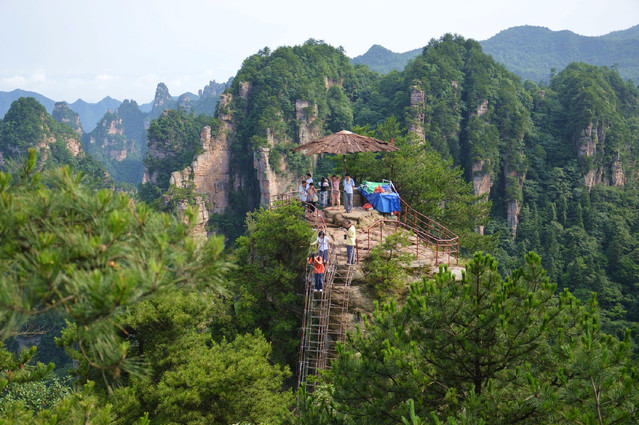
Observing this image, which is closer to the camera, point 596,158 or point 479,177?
point 479,177

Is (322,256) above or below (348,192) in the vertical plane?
below

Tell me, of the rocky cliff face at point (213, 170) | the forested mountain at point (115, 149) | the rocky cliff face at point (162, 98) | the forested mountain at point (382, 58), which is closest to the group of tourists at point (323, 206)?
the rocky cliff face at point (213, 170)

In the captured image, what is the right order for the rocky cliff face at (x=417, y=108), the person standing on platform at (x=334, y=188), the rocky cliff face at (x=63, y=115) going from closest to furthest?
the person standing on platform at (x=334, y=188) < the rocky cliff face at (x=417, y=108) < the rocky cliff face at (x=63, y=115)

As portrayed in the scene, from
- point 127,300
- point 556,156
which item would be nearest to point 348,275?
point 127,300

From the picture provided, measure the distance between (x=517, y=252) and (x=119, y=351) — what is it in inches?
1626

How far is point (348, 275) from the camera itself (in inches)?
366

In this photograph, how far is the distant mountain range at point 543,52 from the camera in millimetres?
115688

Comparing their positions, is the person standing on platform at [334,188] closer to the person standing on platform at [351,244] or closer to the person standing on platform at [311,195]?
the person standing on platform at [311,195]

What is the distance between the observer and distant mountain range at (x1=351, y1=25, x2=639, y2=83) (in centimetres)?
11569

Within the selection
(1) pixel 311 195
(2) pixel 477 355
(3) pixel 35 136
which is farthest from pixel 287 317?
(3) pixel 35 136

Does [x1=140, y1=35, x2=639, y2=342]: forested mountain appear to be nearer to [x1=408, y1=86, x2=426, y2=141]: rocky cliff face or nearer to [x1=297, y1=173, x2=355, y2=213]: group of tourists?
[x1=408, y1=86, x2=426, y2=141]: rocky cliff face

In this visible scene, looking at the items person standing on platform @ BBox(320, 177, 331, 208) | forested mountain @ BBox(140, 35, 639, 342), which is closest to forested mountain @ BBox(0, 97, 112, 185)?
forested mountain @ BBox(140, 35, 639, 342)

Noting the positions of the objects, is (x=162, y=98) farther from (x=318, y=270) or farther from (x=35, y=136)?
(x=318, y=270)

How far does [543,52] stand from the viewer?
451ft
